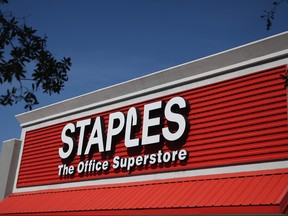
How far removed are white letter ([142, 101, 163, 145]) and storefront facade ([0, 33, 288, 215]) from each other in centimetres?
4

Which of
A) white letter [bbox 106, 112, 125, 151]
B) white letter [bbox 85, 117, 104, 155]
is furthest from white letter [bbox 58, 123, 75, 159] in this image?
white letter [bbox 106, 112, 125, 151]

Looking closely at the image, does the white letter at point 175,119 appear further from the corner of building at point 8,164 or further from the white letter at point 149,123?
the corner of building at point 8,164

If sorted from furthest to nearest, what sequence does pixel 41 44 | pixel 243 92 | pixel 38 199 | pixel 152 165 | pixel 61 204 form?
pixel 38 199 → pixel 61 204 → pixel 152 165 → pixel 243 92 → pixel 41 44

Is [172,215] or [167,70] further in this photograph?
[167,70]

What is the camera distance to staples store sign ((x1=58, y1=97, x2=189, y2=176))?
14.6m

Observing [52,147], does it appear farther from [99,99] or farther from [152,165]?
[152,165]

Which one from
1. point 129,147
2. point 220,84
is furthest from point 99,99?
point 220,84

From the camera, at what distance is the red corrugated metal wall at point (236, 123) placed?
12195mm

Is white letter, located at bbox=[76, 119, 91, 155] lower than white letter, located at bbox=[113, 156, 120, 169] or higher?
higher

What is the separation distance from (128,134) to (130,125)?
352 mm

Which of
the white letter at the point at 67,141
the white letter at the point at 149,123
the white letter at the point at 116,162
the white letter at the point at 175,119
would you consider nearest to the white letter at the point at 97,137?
the white letter at the point at 116,162

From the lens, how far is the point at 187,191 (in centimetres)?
1268

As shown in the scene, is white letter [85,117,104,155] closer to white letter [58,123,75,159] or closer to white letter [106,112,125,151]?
white letter [106,112,125,151]

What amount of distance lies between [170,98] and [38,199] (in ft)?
Answer: 23.5
